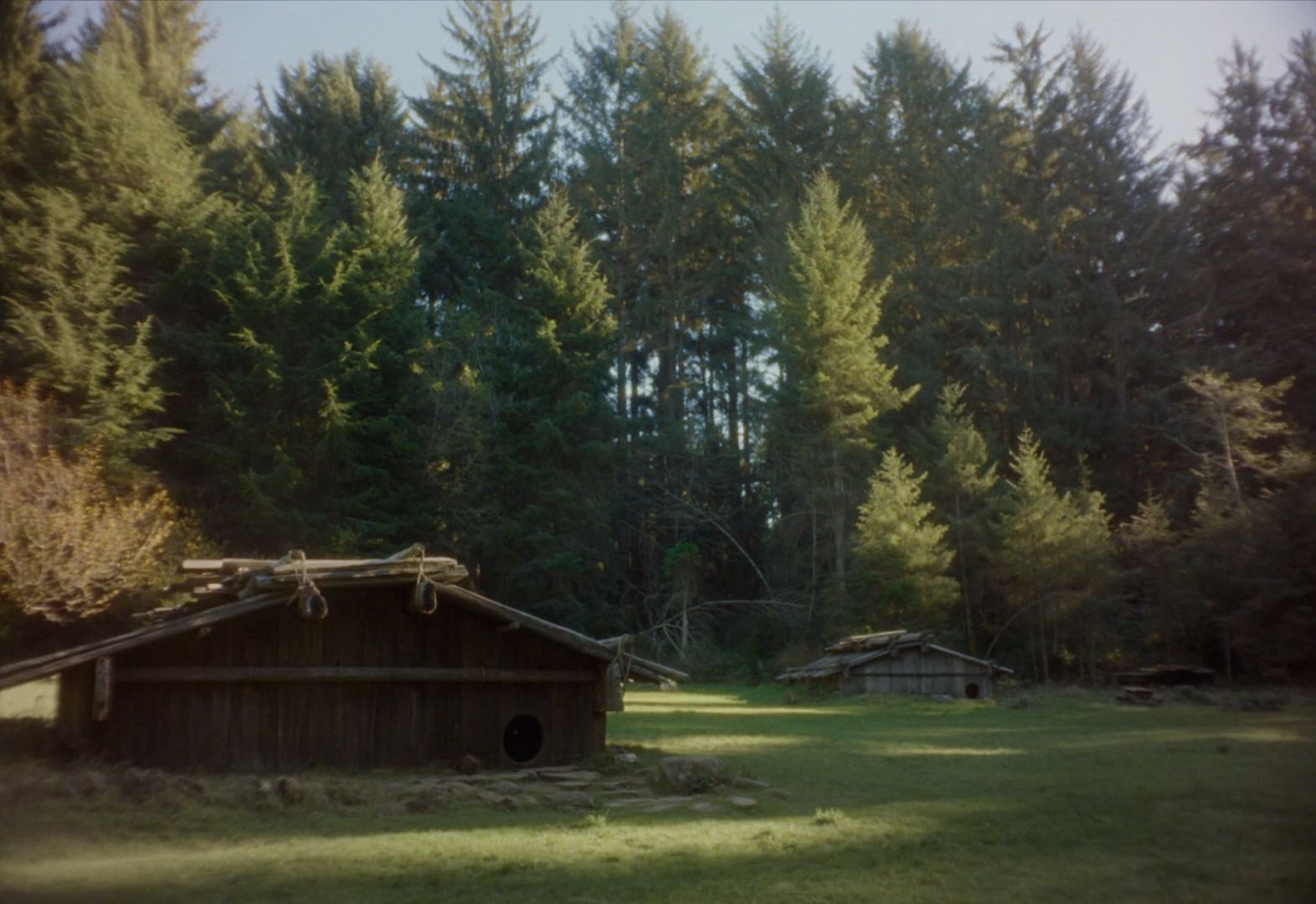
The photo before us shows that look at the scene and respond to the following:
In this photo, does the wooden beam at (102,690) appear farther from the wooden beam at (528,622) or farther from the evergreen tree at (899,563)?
the evergreen tree at (899,563)

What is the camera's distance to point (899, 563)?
38625 mm

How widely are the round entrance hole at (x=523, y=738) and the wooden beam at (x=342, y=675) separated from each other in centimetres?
85

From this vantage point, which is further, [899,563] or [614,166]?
[614,166]

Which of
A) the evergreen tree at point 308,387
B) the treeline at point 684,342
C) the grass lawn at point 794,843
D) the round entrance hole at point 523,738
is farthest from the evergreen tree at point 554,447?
the grass lawn at point 794,843

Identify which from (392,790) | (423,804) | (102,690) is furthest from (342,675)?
(423,804)

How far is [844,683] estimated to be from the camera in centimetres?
3434

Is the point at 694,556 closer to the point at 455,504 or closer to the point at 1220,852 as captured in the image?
the point at 455,504

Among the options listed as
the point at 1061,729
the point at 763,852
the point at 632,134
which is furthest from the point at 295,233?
the point at 763,852

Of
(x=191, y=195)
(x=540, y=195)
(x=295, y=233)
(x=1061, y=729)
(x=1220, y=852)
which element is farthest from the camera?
(x=540, y=195)

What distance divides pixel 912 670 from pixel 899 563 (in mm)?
5877

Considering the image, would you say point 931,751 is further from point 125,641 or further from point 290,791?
point 125,641

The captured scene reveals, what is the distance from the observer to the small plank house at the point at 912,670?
33.5 m

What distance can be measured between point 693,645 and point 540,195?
2540 centimetres

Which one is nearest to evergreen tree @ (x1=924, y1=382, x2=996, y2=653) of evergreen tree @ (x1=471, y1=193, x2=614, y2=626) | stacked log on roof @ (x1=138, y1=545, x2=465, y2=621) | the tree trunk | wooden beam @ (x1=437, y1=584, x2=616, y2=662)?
the tree trunk
